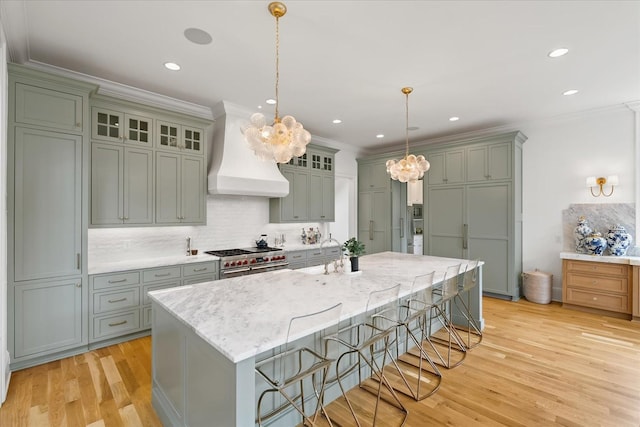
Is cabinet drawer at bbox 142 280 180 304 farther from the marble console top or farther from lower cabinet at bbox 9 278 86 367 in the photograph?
the marble console top

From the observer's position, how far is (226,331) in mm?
1553

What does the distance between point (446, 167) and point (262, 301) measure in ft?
15.8

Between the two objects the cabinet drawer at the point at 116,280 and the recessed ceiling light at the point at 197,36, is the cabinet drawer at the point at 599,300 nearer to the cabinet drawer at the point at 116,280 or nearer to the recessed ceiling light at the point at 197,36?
the recessed ceiling light at the point at 197,36

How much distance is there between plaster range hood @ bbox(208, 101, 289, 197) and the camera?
426cm

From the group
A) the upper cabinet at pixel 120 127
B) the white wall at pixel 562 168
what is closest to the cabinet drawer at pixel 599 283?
the white wall at pixel 562 168

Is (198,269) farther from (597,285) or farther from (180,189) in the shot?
(597,285)

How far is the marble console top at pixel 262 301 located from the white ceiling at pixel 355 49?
2147 mm

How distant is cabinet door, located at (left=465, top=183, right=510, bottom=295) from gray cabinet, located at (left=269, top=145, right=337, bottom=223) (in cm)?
257

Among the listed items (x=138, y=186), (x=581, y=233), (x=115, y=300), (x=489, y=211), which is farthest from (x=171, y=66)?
(x=581, y=233)

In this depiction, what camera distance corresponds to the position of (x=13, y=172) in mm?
2730

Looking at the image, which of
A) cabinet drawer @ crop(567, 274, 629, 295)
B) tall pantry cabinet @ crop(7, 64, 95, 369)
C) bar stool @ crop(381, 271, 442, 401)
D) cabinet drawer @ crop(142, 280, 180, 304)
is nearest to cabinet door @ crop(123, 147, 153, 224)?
tall pantry cabinet @ crop(7, 64, 95, 369)

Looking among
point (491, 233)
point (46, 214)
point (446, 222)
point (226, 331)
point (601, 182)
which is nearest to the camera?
point (226, 331)

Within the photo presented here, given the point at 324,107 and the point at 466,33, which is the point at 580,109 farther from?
the point at 324,107

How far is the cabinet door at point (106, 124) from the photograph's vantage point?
3.40 m
